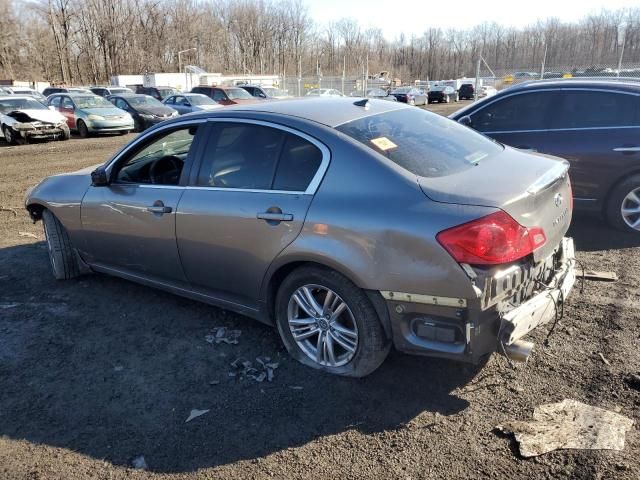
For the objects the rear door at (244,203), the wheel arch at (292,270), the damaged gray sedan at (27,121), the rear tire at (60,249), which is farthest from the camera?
the damaged gray sedan at (27,121)

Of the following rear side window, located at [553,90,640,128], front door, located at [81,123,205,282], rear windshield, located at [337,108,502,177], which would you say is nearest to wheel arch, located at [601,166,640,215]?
rear side window, located at [553,90,640,128]

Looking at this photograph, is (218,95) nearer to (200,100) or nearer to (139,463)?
(200,100)

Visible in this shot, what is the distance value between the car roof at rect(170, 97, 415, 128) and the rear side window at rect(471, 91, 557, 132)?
2.96m

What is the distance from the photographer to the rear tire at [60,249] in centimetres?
497

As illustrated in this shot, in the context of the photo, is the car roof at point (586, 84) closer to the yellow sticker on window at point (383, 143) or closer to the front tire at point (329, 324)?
the yellow sticker on window at point (383, 143)

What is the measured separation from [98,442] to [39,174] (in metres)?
10.4

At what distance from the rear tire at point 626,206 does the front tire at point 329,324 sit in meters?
4.11

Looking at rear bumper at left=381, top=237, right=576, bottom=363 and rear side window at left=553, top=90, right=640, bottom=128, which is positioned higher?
rear side window at left=553, top=90, right=640, bottom=128

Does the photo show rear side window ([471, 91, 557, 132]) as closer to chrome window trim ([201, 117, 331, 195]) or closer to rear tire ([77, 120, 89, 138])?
chrome window trim ([201, 117, 331, 195])

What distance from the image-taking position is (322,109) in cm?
361

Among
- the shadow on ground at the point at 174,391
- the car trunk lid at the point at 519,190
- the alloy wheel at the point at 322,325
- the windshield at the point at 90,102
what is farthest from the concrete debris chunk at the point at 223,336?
the windshield at the point at 90,102

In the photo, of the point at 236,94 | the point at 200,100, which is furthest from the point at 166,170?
the point at 236,94

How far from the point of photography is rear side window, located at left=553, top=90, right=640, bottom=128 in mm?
5758

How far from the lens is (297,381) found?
329 centimetres
